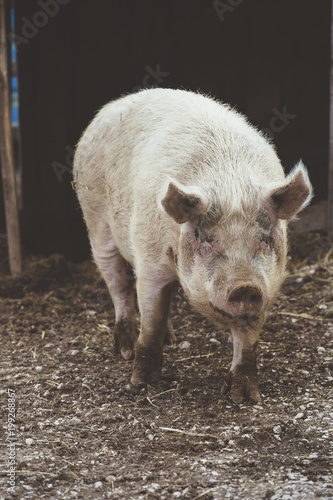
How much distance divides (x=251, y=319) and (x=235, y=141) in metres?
1.05

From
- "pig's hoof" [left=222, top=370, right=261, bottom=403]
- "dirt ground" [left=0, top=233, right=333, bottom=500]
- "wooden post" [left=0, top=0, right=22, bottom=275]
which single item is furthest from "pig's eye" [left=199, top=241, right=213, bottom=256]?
"wooden post" [left=0, top=0, right=22, bottom=275]

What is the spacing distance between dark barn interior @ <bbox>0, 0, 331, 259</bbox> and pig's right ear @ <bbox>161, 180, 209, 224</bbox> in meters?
3.63

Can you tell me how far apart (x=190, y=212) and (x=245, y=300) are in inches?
21.0

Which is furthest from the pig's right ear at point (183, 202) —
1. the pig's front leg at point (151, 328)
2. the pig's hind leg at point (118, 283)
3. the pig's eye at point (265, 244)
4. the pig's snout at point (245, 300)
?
the pig's hind leg at point (118, 283)

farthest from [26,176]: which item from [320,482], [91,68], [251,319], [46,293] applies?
[320,482]

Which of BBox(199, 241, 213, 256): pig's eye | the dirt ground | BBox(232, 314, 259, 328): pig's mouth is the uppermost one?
BBox(199, 241, 213, 256): pig's eye

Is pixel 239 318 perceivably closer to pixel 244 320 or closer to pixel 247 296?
pixel 244 320

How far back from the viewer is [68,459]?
324 centimetres

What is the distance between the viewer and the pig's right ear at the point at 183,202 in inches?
131

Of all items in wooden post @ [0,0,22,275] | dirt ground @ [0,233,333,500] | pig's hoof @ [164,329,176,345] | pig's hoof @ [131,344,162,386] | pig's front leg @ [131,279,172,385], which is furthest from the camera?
wooden post @ [0,0,22,275]

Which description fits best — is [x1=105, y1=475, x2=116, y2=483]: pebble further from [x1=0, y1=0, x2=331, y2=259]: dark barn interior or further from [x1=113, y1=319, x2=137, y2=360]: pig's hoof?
[x1=0, y1=0, x2=331, y2=259]: dark barn interior

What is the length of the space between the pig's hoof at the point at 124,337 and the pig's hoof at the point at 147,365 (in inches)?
18.6

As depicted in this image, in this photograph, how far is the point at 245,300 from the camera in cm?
324

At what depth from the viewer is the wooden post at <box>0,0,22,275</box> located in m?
5.91
